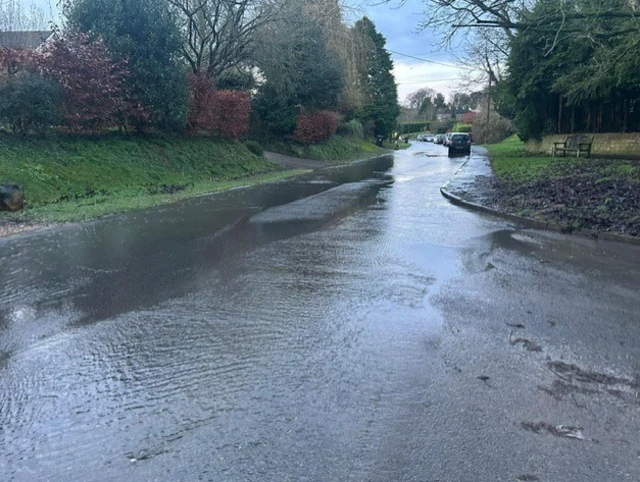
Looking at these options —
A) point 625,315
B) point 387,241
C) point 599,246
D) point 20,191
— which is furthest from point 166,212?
point 625,315

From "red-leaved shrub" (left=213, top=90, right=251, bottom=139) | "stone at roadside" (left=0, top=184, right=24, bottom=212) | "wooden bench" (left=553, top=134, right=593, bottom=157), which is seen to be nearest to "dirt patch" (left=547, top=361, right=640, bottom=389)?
"stone at roadside" (left=0, top=184, right=24, bottom=212)

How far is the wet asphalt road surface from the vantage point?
3205mm

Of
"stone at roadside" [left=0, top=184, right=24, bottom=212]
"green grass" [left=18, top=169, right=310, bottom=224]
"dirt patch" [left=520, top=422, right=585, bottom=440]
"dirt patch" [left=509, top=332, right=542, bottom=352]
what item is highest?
"stone at roadside" [left=0, top=184, right=24, bottom=212]

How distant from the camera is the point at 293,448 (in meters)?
3.29

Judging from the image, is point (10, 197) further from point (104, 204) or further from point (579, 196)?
point (579, 196)

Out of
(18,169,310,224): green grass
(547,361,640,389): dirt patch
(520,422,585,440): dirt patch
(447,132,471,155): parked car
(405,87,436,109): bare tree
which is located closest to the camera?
(520,422,585,440): dirt patch

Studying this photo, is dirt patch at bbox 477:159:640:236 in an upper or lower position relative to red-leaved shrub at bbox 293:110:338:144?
lower

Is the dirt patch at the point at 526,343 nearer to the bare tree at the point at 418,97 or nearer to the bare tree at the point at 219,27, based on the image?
the bare tree at the point at 219,27

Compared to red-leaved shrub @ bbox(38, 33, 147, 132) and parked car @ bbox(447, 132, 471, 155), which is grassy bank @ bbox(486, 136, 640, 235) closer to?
red-leaved shrub @ bbox(38, 33, 147, 132)

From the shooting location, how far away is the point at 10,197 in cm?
1179

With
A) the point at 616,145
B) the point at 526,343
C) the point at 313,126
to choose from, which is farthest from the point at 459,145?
the point at 526,343

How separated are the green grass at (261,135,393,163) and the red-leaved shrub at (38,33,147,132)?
Answer: 17.2 meters

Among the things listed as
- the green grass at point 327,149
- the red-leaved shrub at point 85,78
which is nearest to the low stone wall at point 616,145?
the green grass at point 327,149

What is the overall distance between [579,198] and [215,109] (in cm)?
1818
